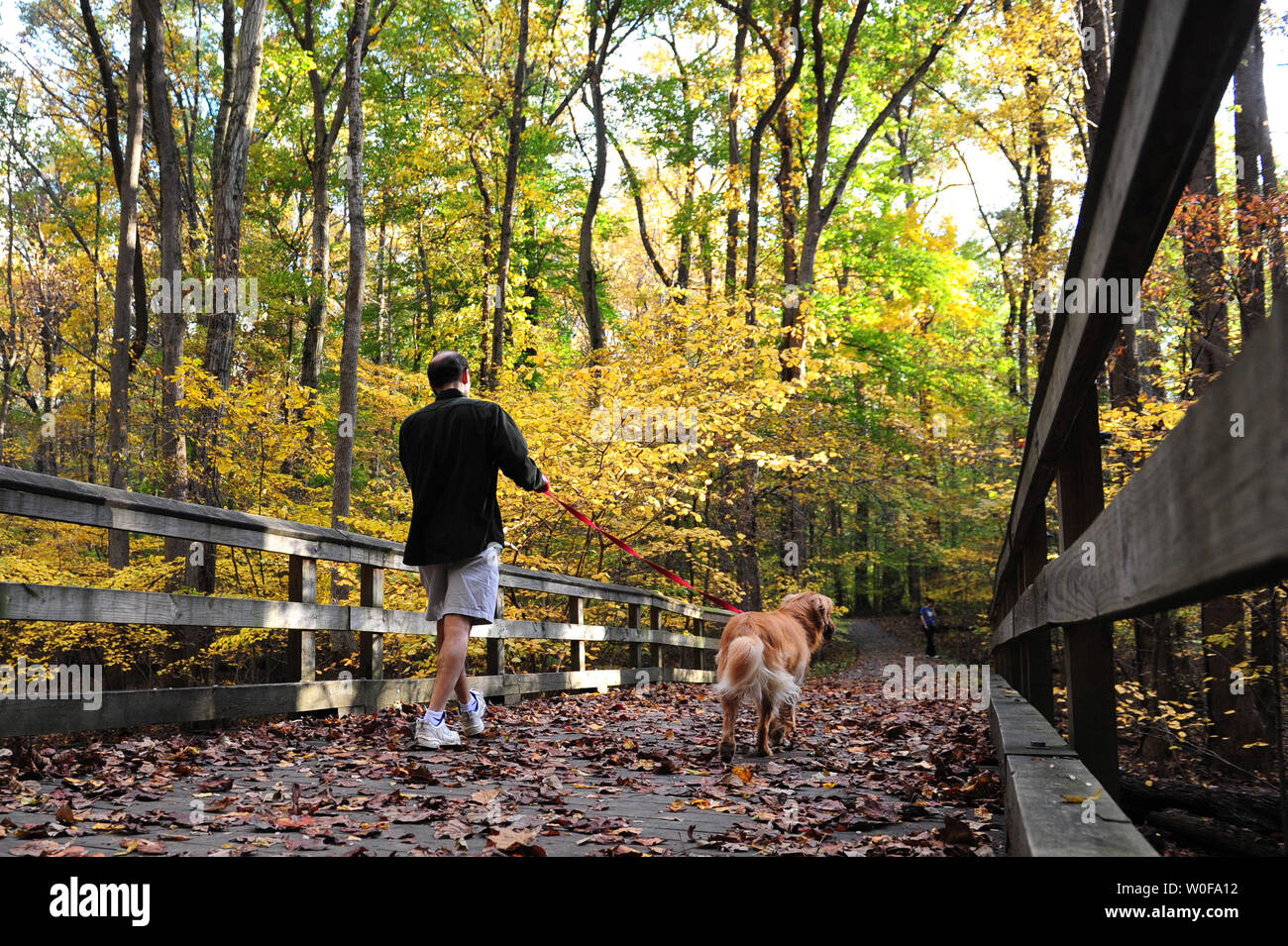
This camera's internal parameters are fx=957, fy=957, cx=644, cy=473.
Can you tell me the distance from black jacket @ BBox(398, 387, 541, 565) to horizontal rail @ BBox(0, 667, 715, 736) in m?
1.13

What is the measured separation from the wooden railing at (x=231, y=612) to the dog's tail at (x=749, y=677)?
8.44 feet

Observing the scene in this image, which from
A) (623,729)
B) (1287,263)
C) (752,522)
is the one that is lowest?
(623,729)

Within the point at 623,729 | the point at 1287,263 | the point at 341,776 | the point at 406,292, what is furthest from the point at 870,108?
the point at 341,776

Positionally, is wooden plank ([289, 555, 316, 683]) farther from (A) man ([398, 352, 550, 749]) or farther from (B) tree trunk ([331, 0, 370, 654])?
A: (B) tree trunk ([331, 0, 370, 654])

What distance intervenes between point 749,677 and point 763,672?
0.33 feet

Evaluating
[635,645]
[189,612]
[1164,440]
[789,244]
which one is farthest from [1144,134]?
[789,244]

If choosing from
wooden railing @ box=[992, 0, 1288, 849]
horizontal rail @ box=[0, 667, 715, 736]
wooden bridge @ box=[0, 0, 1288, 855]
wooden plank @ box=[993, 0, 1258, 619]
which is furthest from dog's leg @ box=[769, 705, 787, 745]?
wooden plank @ box=[993, 0, 1258, 619]

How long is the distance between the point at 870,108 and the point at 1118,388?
1625cm

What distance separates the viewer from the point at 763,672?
5.66 m

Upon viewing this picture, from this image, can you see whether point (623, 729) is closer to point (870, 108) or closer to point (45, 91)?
point (870, 108)

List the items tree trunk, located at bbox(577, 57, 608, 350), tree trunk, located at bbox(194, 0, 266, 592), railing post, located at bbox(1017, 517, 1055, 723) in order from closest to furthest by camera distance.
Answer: railing post, located at bbox(1017, 517, 1055, 723)
tree trunk, located at bbox(194, 0, 266, 592)
tree trunk, located at bbox(577, 57, 608, 350)

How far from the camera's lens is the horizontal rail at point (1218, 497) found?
0.97m

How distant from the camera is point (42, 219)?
25.8 metres

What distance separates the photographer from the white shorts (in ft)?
18.8
